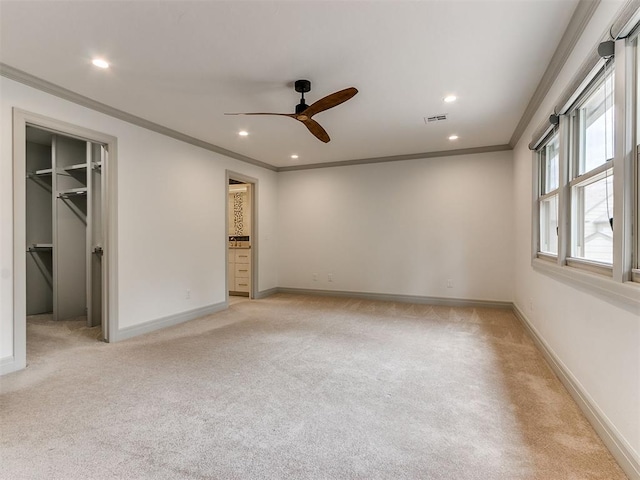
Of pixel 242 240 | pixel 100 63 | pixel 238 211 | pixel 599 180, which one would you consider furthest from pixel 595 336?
pixel 238 211

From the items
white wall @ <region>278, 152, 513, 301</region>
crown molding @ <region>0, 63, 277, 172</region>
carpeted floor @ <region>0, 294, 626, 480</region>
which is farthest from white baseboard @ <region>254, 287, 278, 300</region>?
crown molding @ <region>0, 63, 277, 172</region>

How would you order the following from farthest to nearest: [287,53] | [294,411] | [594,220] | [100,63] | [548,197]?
1. [548,197]
2. [100,63]
3. [287,53]
4. [594,220]
5. [294,411]

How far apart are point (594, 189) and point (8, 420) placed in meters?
4.10

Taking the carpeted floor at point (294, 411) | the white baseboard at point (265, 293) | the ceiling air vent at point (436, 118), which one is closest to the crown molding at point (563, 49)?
the ceiling air vent at point (436, 118)

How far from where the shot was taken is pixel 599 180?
215cm

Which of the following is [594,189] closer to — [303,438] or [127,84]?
[303,438]

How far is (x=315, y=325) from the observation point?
425cm

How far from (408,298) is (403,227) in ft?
4.05

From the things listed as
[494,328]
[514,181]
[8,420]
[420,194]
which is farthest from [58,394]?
[514,181]

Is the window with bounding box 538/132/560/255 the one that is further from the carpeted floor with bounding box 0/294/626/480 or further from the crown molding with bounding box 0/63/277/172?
the crown molding with bounding box 0/63/277/172

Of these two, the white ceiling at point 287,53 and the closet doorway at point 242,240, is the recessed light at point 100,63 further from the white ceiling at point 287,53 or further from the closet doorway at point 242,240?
the closet doorway at point 242,240

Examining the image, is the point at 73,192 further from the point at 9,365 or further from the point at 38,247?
A: the point at 9,365

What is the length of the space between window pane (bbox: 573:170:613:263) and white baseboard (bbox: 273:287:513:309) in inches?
110

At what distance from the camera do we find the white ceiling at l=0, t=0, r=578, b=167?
6.70 feet
